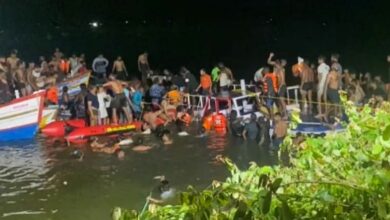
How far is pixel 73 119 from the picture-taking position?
20.0m

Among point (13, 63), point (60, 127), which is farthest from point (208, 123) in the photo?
point (13, 63)

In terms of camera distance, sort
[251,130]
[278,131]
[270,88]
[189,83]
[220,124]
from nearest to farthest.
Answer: [278,131], [251,130], [220,124], [270,88], [189,83]

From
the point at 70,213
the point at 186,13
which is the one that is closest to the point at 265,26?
the point at 186,13

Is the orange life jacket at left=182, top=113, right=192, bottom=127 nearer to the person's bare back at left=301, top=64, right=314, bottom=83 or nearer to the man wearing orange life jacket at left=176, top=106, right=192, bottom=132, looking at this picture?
the man wearing orange life jacket at left=176, top=106, right=192, bottom=132

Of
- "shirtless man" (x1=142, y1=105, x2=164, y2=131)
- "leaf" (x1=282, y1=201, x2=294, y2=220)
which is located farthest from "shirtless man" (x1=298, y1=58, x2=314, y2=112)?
"leaf" (x1=282, y1=201, x2=294, y2=220)

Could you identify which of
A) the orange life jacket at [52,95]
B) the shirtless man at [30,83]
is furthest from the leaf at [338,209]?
the shirtless man at [30,83]

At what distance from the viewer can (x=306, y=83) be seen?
18.3 metres

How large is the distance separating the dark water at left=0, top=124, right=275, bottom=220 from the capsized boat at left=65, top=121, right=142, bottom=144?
485mm

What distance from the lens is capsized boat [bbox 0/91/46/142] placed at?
61.0 ft

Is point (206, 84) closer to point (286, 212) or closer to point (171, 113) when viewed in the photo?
point (171, 113)

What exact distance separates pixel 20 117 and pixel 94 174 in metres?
5.52

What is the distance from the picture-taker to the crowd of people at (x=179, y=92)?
1725 cm

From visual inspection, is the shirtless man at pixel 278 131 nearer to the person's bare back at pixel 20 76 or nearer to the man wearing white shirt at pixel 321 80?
the man wearing white shirt at pixel 321 80

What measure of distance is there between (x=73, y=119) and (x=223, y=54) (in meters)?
25.6
